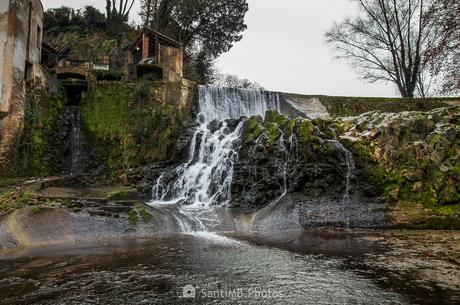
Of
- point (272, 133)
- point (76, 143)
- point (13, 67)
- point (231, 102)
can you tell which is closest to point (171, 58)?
point (231, 102)

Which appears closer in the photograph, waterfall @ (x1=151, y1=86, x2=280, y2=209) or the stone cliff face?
the stone cliff face

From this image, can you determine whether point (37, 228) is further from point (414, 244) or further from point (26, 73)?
point (26, 73)

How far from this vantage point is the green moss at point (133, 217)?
33.2 ft

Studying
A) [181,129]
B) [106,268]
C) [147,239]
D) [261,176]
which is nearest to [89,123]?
[181,129]

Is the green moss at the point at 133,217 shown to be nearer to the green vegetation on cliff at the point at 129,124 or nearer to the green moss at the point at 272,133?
the green moss at the point at 272,133

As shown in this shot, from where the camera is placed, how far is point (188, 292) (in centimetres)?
484

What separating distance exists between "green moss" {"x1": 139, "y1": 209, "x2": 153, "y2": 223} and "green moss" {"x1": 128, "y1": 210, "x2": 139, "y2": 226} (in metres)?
0.16

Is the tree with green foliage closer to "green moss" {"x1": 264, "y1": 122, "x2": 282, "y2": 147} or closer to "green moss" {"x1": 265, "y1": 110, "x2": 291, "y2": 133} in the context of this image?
"green moss" {"x1": 265, "y1": 110, "x2": 291, "y2": 133}

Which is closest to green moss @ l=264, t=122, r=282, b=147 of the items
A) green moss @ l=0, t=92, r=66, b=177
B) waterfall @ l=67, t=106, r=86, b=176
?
waterfall @ l=67, t=106, r=86, b=176

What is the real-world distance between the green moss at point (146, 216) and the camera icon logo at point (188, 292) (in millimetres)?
5388

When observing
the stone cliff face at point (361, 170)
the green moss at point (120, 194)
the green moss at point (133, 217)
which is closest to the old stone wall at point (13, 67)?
the green moss at point (120, 194)

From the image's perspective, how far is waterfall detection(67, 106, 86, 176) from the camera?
17891 millimetres

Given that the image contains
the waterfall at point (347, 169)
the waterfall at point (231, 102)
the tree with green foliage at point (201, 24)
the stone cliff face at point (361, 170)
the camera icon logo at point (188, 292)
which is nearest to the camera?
the camera icon logo at point (188, 292)

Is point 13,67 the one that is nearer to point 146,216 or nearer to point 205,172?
point 205,172
